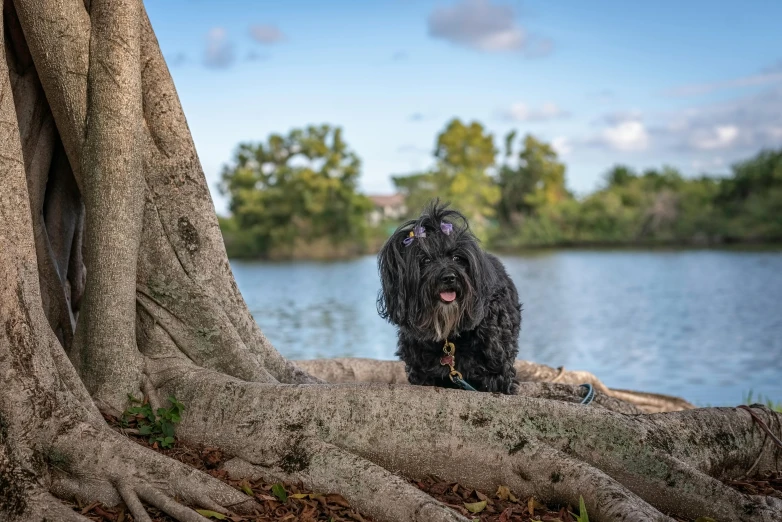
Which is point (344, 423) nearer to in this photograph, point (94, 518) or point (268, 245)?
point (94, 518)

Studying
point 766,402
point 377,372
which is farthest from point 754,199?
point 377,372

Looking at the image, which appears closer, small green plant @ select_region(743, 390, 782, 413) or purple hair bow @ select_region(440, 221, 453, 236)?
purple hair bow @ select_region(440, 221, 453, 236)

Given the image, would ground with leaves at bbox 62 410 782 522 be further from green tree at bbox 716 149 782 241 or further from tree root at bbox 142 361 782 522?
green tree at bbox 716 149 782 241

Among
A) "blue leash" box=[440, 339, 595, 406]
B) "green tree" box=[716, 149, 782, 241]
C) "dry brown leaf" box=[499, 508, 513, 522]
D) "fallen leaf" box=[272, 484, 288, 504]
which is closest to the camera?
"dry brown leaf" box=[499, 508, 513, 522]

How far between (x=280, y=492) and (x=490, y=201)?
71546mm

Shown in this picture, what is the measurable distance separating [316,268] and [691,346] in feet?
137

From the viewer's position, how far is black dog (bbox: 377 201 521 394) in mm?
5465

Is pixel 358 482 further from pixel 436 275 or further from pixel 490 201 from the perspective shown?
pixel 490 201

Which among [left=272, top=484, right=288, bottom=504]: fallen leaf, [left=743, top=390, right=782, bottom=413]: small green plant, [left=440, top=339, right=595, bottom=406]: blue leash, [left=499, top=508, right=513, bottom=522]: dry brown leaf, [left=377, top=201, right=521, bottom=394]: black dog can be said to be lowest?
[left=743, top=390, right=782, bottom=413]: small green plant

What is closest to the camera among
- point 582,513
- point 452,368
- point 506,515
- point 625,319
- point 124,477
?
point 582,513

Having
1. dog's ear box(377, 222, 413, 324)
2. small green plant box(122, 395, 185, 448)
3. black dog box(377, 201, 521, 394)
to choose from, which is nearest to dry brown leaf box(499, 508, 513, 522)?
black dog box(377, 201, 521, 394)

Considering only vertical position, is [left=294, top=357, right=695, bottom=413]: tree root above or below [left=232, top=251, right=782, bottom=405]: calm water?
above

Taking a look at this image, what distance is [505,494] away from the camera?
5.03 meters

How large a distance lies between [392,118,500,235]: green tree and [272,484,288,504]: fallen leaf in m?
68.2
